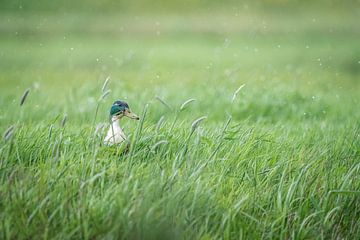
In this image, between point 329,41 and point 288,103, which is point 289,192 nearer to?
point 288,103

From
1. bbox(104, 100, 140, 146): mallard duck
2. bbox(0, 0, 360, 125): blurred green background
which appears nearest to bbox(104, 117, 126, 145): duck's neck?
bbox(104, 100, 140, 146): mallard duck

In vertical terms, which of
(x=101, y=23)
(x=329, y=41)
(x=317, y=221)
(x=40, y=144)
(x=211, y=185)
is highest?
(x=101, y=23)

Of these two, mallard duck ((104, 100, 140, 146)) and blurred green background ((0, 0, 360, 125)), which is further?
blurred green background ((0, 0, 360, 125))

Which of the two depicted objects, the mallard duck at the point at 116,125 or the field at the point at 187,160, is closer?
the field at the point at 187,160

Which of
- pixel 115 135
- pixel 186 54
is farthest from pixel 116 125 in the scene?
pixel 186 54

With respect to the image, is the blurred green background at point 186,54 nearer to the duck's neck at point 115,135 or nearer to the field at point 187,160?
the field at point 187,160

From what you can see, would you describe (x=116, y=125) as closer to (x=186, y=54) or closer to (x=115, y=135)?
(x=115, y=135)

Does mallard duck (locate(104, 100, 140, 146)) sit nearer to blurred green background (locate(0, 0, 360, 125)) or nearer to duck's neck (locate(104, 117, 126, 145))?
duck's neck (locate(104, 117, 126, 145))

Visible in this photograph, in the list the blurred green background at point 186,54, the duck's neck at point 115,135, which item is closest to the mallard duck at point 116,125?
the duck's neck at point 115,135

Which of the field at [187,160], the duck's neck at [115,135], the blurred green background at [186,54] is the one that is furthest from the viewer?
the blurred green background at [186,54]

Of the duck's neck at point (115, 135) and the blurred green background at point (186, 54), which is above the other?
the blurred green background at point (186, 54)

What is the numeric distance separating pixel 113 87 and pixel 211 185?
395 centimetres

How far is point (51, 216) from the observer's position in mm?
2885

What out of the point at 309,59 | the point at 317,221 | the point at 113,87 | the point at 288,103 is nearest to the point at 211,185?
the point at 317,221
